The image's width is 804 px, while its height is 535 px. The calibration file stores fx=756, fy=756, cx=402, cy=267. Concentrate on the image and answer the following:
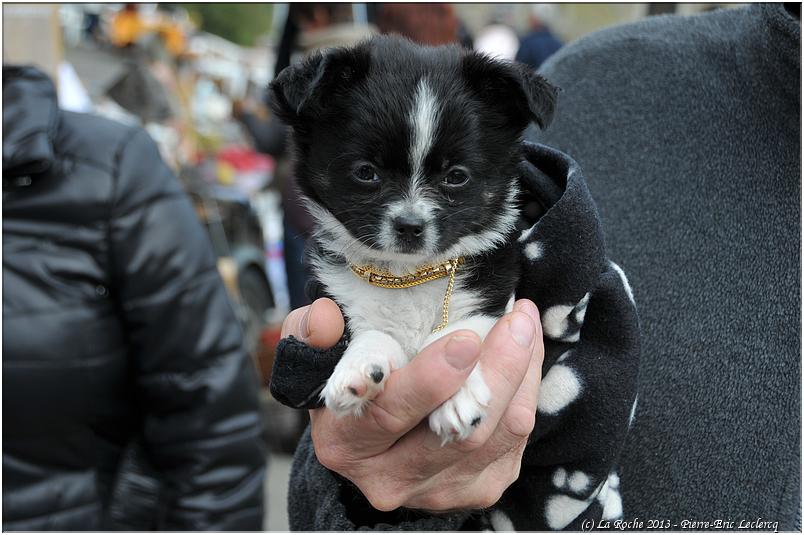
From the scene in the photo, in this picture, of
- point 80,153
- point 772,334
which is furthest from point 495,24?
point 772,334

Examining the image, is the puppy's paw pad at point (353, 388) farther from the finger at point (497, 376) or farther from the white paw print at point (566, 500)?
the white paw print at point (566, 500)

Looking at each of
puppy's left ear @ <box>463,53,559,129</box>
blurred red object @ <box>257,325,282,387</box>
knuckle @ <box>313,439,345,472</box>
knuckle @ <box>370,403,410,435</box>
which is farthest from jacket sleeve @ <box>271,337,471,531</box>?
blurred red object @ <box>257,325,282,387</box>

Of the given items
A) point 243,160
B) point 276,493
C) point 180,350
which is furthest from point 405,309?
point 243,160

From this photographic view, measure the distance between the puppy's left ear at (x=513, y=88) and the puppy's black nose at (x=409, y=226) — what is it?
438mm

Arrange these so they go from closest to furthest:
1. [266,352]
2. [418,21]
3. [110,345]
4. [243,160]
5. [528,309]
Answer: [528,309] → [110,345] → [418,21] → [266,352] → [243,160]

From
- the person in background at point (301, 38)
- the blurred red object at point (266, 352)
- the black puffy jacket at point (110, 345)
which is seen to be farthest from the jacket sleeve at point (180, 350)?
the blurred red object at point (266, 352)

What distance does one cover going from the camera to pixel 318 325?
1.80m

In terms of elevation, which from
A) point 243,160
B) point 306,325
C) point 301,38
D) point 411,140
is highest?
point 411,140

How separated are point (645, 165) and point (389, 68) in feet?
2.67

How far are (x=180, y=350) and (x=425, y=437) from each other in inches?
59.6

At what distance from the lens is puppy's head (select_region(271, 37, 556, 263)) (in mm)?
1989

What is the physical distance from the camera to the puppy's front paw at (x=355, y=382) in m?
1.70

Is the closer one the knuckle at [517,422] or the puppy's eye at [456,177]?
the knuckle at [517,422]

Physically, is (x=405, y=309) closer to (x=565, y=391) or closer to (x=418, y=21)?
(x=565, y=391)
